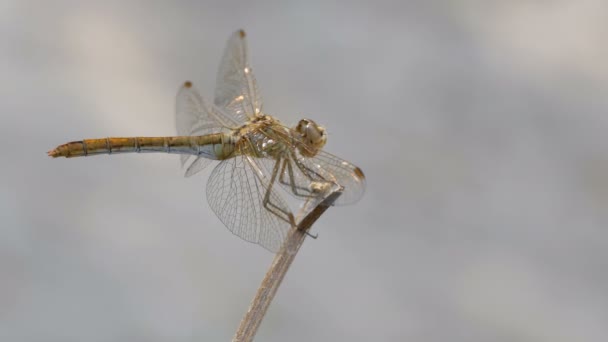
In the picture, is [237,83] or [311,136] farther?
[237,83]

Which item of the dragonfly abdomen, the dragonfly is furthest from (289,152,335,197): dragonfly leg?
the dragonfly abdomen

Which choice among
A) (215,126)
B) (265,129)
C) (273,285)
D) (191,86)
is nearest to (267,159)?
(265,129)

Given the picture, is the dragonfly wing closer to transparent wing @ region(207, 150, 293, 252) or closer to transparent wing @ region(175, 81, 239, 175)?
transparent wing @ region(207, 150, 293, 252)

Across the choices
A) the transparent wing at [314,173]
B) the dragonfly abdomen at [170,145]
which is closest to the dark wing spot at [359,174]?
the transparent wing at [314,173]

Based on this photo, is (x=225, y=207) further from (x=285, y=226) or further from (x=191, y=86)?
(x=191, y=86)

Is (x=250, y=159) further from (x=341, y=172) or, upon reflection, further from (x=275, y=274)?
(x=275, y=274)

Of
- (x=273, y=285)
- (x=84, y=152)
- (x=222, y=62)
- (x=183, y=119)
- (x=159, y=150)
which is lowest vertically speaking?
(x=273, y=285)

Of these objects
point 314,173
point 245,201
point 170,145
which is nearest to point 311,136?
point 314,173
